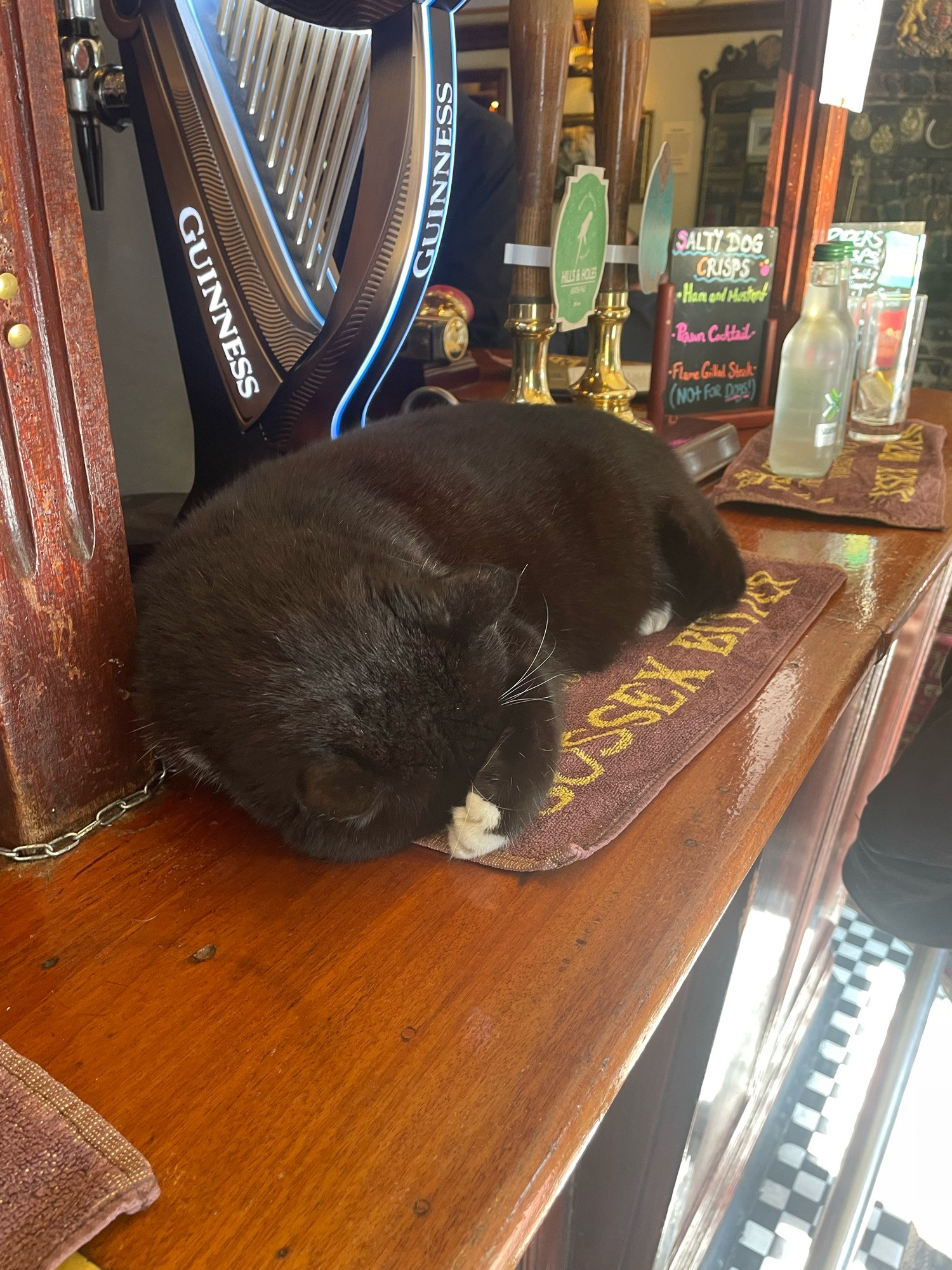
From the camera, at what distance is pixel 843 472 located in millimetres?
1271

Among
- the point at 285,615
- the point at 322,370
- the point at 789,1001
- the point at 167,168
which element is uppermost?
the point at 167,168

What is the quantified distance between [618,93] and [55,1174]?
1.21 meters

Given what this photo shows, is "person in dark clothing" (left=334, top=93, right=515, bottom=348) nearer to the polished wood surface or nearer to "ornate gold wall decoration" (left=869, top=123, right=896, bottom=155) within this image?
the polished wood surface

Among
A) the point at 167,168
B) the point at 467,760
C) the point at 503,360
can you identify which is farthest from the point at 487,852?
the point at 503,360

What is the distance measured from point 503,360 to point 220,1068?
1.54m

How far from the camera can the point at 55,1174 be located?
300 millimetres

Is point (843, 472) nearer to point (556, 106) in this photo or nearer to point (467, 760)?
point (556, 106)

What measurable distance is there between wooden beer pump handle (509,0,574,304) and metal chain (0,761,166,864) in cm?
79

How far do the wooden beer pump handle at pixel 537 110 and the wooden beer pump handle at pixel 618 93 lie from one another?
128 mm

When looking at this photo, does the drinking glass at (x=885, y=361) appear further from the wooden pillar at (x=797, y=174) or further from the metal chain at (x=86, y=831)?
the metal chain at (x=86, y=831)

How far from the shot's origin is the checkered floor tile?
4.02 ft

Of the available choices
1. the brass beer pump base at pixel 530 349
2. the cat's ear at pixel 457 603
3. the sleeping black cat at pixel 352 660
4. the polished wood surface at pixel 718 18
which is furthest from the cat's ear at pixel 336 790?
the polished wood surface at pixel 718 18

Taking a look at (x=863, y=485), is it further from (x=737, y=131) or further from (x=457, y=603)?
(x=737, y=131)

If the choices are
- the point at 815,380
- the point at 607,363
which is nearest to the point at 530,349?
the point at 607,363
